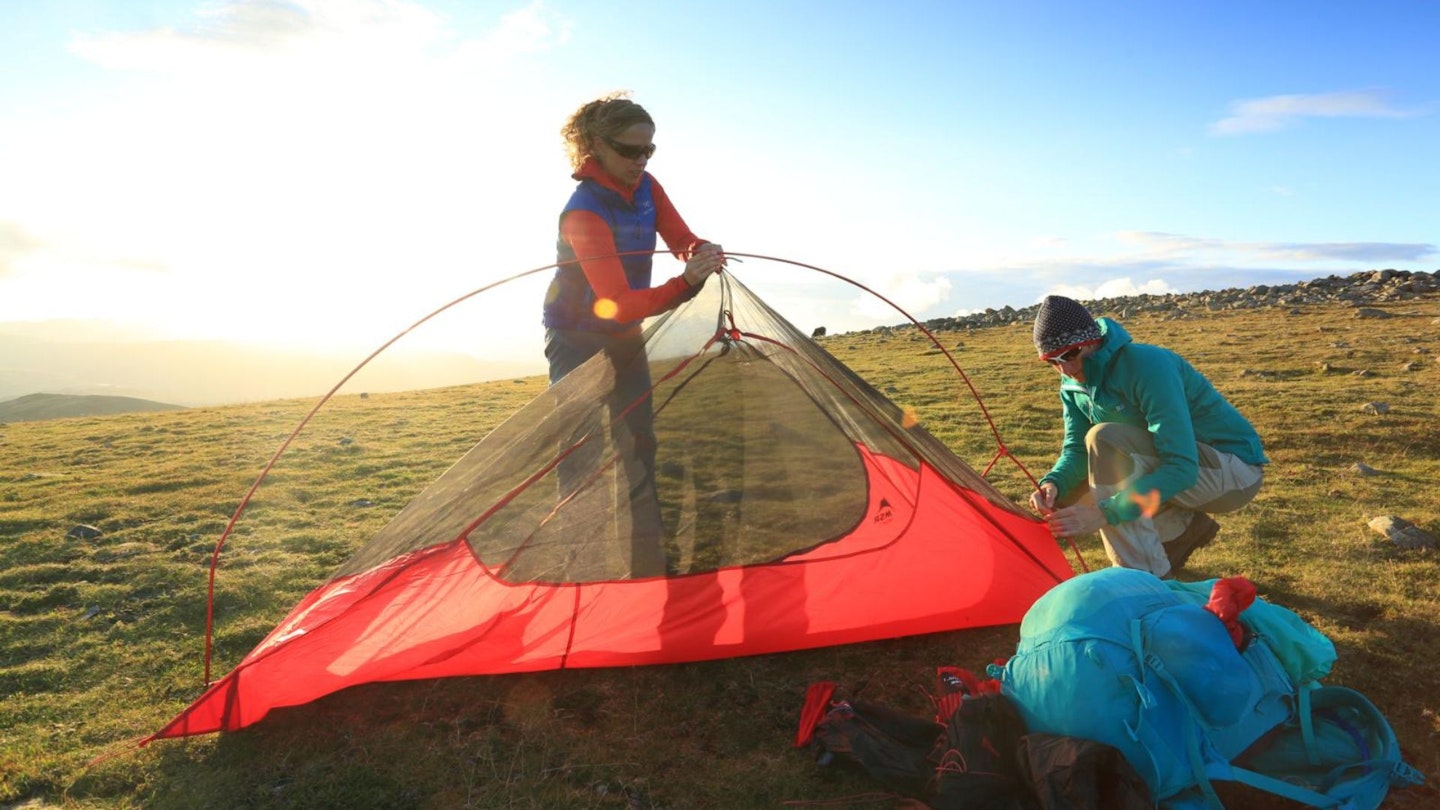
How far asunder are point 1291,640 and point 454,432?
12.3m

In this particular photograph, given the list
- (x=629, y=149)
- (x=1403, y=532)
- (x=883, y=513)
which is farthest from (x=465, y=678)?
(x=1403, y=532)

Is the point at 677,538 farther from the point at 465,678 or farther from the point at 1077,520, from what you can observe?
the point at 1077,520

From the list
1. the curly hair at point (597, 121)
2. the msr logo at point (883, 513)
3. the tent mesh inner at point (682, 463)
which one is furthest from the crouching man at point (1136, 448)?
the curly hair at point (597, 121)

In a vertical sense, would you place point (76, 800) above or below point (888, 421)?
below

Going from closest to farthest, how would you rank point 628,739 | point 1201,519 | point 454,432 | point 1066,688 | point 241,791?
point 1066,688 < point 241,791 < point 628,739 < point 1201,519 < point 454,432

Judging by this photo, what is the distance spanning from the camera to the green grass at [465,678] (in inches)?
136

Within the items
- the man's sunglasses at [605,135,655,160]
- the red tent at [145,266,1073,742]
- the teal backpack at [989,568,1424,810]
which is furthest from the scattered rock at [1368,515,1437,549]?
the man's sunglasses at [605,135,655,160]

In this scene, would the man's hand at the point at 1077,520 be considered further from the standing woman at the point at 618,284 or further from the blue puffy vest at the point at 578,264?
the blue puffy vest at the point at 578,264

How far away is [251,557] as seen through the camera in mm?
6801

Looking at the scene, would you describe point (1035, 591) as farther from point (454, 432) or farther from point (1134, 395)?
point (454, 432)

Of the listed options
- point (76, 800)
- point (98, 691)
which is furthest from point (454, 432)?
point (76, 800)

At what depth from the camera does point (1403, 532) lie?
18.4 ft

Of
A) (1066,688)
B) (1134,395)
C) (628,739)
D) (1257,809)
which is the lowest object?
(1257,809)

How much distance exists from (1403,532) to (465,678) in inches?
243
